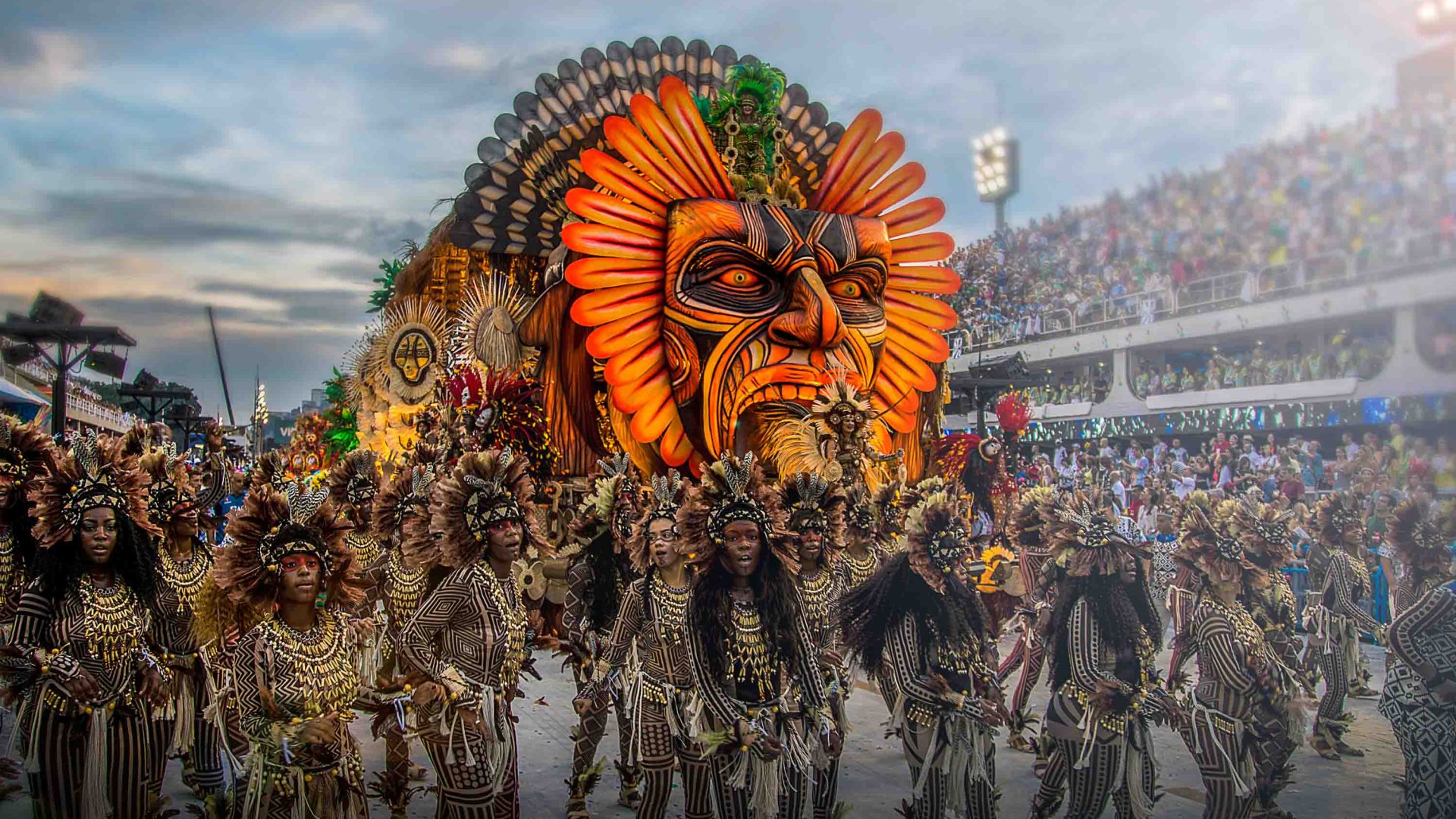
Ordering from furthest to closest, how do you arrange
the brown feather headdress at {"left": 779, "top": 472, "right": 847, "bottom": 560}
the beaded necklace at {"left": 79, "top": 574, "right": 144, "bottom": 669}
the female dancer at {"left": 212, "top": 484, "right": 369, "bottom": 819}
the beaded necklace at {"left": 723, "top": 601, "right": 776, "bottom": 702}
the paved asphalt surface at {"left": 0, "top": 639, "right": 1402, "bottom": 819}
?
the paved asphalt surface at {"left": 0, "top": 639, "right": 1402, "bottom": 819}, the brown feather headdress at {"left": 779, "top": 472, "right": 847, "bottom": 560}, the beaded necklace at {"left": 79, "top": 574, "right": 144, "bottom": 669}, the beaded necklace at {"left": 723, "top": 601, "right": 776, "bottom": 702}, the female dancer at {"left": 212, "top": 484, "right": 369, "bottom": 819}

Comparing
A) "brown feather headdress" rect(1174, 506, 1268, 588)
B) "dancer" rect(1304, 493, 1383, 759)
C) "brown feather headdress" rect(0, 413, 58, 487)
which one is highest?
"brown feather headdress" rect(0, 413, 58, 487)

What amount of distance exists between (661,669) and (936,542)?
53.1 inches

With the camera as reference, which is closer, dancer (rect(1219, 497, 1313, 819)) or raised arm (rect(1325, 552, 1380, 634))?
dancer (rect(1219, 497, 1313, 819))

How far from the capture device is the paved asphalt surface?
16.5 feet

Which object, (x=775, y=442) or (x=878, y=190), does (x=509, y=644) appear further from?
(x=878, y=190)

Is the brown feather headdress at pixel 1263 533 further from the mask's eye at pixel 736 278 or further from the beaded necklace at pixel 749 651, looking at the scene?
the mask's eye at pixel 736 278

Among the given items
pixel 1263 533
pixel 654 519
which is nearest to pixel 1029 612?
pixel 1263 533

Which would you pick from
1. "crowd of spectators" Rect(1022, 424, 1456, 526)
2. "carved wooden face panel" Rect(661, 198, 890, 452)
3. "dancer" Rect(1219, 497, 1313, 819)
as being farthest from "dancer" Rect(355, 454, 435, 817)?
"dancer" Rect(1219, 497, 1313, 819)

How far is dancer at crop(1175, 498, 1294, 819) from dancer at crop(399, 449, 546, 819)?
9.96 feet

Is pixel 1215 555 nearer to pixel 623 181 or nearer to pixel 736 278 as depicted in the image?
pixel 736 278

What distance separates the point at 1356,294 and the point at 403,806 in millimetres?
4544

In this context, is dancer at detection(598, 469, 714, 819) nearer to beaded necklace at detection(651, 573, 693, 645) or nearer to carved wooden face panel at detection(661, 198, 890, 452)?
beaded necklace at detection(651, 573, 693, 645)

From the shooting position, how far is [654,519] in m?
4.67

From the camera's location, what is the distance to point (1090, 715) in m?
4.37
